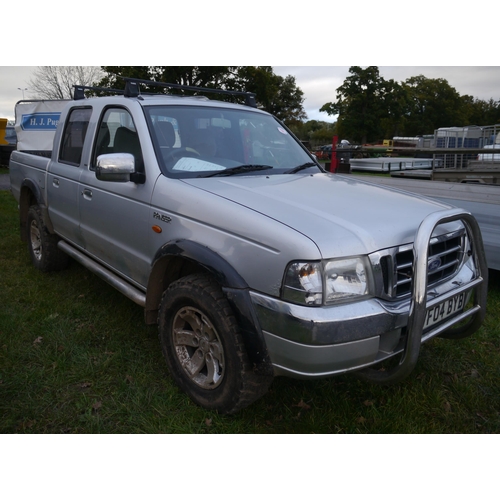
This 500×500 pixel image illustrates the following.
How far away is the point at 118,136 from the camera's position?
369 cm

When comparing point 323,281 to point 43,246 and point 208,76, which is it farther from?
point 208,76

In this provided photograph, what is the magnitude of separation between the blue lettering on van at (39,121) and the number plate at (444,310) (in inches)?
545

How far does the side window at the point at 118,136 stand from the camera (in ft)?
11.1

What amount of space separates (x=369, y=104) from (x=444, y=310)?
2130 inches

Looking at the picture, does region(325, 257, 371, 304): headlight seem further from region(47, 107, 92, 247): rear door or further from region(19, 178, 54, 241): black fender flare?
region(19, 178, 54, 241): black fender flare

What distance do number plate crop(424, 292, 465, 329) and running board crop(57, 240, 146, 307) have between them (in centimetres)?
185

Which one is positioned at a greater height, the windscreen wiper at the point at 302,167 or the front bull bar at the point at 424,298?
the windscreen wiper at the point at 302,167

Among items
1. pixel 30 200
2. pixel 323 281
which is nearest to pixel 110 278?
pixel 323 281

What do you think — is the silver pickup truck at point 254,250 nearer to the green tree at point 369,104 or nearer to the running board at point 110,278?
the running board at point 110,278

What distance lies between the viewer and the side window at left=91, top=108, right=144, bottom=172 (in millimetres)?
3385

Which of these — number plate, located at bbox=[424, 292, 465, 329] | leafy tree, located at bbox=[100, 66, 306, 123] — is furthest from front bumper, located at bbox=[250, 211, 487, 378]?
leafy tree, located at bbox=[100, 66, 306, 123]

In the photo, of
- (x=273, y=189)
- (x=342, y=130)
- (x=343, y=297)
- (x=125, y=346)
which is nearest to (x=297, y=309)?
(x=343, y=297)

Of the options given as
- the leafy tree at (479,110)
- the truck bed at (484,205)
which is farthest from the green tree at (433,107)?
the truck bed at (484,205)

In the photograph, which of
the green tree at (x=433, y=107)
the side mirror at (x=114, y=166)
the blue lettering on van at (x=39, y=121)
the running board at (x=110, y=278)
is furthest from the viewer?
the green tree at (x=433, y=107)
